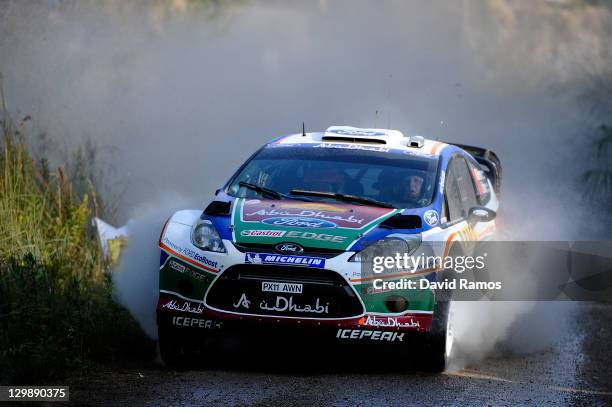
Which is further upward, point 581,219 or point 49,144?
point 49,144

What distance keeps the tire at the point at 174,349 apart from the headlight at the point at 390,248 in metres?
1.25

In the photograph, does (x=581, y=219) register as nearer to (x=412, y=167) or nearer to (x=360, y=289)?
(x=412, y=167)

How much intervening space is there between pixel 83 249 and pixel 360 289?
11.7 ft

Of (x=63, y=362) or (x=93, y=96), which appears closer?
(x=63, y=362)

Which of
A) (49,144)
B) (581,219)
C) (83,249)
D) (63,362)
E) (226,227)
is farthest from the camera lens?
(581,219)

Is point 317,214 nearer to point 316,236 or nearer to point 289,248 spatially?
point 316,236

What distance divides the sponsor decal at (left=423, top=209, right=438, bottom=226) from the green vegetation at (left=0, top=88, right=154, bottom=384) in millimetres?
2187

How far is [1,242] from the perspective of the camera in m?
8.69

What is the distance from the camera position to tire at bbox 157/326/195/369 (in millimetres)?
7449

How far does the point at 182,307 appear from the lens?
7.40m

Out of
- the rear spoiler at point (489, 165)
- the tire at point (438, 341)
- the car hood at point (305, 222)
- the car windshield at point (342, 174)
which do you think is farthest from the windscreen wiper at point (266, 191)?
the rear spoiler at point (489, 165)

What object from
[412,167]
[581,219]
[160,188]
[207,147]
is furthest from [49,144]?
[581,219]

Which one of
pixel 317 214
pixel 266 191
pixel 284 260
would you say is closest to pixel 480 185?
pixel 266 191

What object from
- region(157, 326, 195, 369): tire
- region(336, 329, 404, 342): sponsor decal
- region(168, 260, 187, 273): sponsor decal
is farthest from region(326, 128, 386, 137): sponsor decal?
region(157, 326, 195, 369): tire
